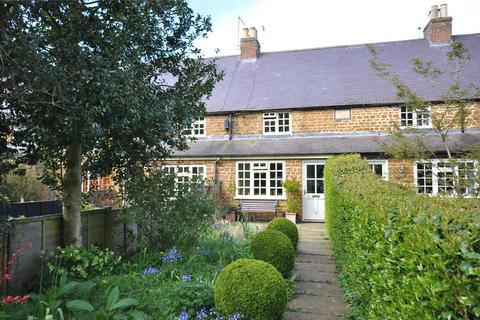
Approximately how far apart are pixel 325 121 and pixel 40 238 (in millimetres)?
12903

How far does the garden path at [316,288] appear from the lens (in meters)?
4.56

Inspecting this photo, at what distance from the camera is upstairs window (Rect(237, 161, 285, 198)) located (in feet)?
48.2

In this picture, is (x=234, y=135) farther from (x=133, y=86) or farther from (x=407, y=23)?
(x=407, y=23)

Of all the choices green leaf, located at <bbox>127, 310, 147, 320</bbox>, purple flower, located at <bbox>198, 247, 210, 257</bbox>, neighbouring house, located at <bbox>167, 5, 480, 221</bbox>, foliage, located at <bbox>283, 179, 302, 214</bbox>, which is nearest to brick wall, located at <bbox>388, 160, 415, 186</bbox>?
neighbouring house, located at <bbox>167, 5, 480, 221</bbox>

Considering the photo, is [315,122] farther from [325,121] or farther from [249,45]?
[249,45]

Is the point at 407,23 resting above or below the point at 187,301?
above

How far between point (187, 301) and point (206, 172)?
11.4m

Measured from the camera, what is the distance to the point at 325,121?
50.0 ft

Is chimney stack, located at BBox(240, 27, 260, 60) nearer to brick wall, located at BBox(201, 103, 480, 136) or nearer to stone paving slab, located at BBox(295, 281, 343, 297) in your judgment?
brick wall, located at BBox(201, 103, 480, 136)

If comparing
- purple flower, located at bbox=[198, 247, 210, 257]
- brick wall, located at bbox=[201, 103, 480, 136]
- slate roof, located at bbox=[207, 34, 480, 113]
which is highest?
slate roof, located at bbox=[207, 34, 480, 113]

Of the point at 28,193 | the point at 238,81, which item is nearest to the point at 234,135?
the point at 238,81

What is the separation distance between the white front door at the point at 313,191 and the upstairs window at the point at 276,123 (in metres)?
2.33

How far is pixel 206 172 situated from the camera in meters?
15.4

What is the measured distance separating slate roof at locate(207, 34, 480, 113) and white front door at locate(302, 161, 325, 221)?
3096 millimetres
